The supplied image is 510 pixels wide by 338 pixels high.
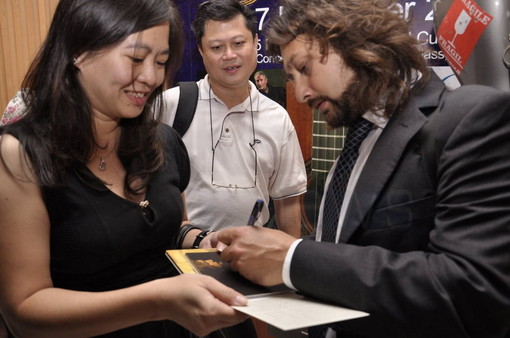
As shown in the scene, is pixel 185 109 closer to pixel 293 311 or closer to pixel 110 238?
pixel 110 238

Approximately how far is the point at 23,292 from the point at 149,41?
0.71 metres

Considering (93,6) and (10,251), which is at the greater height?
(93,6)

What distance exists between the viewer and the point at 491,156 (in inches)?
35.4

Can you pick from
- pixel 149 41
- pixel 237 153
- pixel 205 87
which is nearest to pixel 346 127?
pixel 149 41

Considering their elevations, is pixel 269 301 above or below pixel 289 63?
below

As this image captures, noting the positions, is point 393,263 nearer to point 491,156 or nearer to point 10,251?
point 491,156

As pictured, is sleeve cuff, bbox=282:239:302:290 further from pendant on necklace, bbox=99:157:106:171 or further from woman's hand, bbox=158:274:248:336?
pendant on necklace, bbox=99:157:106:171

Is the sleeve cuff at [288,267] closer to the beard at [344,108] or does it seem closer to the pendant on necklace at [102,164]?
the beard at [344,108]

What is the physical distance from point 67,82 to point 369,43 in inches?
31.3

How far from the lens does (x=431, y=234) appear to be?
0.96 meters

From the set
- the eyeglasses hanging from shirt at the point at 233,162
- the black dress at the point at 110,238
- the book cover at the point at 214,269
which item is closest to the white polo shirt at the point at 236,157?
the eyeglasses hanging from shirt at the point at 233,162

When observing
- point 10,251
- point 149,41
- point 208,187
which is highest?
point 149,41

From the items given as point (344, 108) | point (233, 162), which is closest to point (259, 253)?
point (344, 108)

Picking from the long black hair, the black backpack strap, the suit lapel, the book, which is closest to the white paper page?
the book
